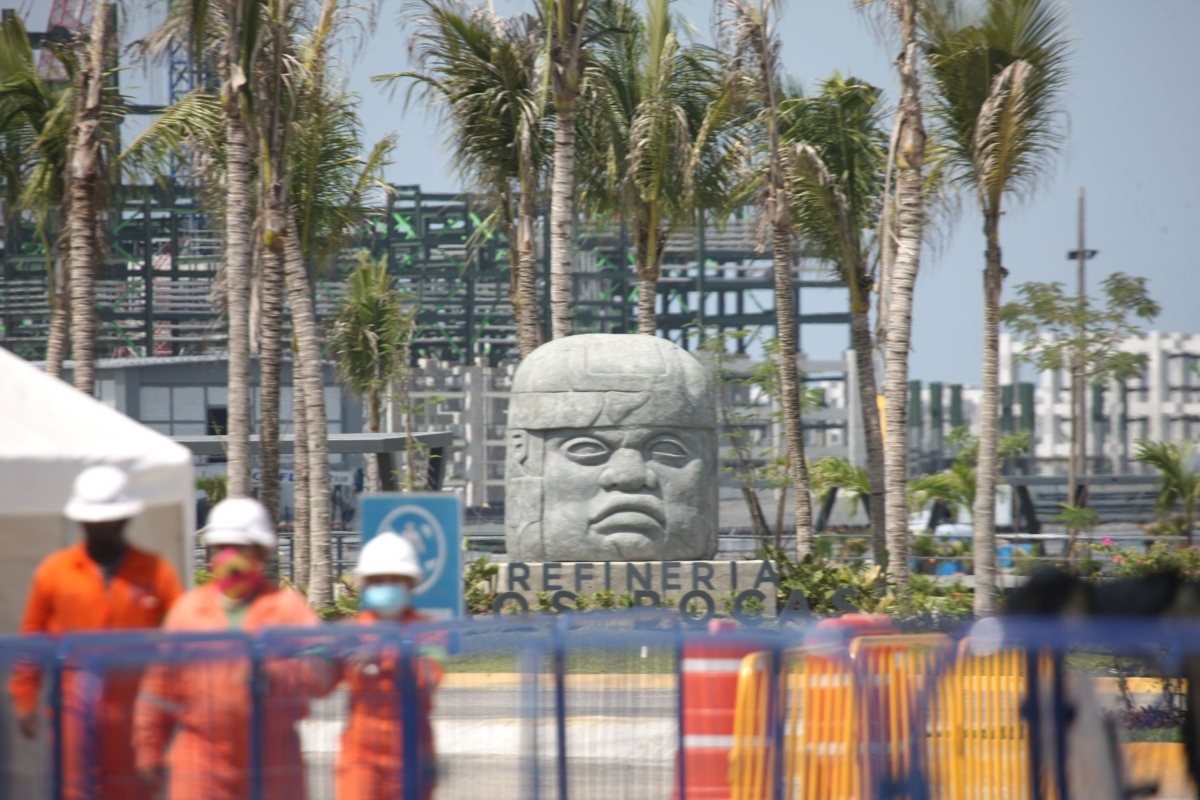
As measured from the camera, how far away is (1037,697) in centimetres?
557

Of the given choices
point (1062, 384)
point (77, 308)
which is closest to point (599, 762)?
point (77, 308)

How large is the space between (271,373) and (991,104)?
993cm

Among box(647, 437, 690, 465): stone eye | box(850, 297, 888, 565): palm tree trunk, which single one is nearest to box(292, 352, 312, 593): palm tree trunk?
box(647, 437, 690, 465): stone eye

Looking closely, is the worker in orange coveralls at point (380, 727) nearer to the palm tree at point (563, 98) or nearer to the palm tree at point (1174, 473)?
the palm tree at point (563, 98)

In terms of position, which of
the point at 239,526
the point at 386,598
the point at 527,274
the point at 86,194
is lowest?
the point at 386,598

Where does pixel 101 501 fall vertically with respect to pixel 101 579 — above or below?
above

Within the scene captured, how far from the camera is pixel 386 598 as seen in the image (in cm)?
615

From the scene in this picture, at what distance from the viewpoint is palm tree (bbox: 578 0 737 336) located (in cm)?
2225

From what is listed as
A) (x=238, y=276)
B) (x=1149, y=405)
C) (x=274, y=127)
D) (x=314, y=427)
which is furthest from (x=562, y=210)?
(x=1149, y=405)

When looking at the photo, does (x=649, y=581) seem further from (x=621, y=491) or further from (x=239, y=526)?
(x=239, y=526)

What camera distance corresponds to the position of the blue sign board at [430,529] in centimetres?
754

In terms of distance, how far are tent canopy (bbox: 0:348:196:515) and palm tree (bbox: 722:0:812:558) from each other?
1353 centimetres

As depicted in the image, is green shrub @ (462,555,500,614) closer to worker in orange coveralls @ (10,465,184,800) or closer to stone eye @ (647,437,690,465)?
stone eye @ (647,437,690,465)

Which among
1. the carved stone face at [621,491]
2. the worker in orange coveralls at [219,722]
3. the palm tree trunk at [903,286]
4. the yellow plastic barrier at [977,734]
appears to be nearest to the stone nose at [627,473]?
the carved stone face at [621,491]
